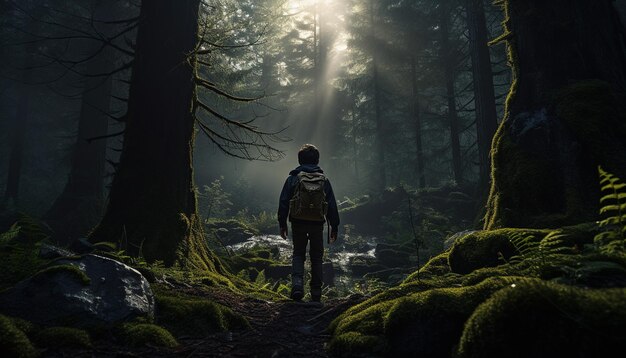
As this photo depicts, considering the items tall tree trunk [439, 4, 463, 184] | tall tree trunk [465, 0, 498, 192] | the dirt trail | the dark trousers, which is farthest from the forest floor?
tall tree trunk [439, 4, 463, 184]

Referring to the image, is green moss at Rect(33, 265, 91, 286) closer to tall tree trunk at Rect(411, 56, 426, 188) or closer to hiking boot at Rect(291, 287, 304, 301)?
hiking boot at Rect(291, 287, 304, 301)

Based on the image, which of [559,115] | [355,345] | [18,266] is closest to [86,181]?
[18,266]

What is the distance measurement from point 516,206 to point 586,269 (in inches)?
122

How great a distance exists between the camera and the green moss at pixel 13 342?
8.41ft

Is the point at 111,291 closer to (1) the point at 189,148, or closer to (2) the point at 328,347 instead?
(2) the point at 328,347

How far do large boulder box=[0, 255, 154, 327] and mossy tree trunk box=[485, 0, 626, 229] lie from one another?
14.8ft

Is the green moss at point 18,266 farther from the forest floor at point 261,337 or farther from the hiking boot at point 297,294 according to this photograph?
the hiking boot at point 297,294

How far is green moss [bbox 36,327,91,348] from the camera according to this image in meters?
2.93

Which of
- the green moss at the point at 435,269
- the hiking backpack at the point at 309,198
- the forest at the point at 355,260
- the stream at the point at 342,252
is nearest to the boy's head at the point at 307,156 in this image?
the forest at the point at 355,260

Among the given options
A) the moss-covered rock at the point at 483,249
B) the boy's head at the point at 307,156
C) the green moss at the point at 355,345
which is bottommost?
the green moss at the point at 355,345

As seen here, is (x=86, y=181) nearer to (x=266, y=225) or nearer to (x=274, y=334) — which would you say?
(x=266, y=225)

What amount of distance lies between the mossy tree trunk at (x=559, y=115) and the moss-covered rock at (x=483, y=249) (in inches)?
34.0

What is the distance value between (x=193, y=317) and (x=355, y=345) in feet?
5.95

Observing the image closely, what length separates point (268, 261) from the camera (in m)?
11.1
